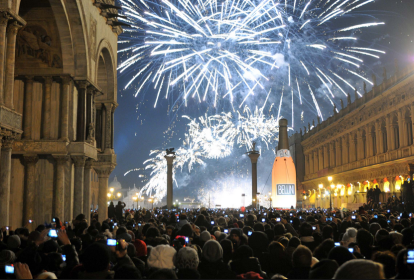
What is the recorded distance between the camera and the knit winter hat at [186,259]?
646 centimetres

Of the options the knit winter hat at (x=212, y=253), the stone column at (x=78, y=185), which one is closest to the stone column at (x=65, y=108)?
the stone column at (x=78, y=185)

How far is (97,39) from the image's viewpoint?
27078 mm

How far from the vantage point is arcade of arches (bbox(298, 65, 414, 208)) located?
43375mm

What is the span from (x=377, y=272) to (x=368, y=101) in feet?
168

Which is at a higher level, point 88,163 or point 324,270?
point 88,163

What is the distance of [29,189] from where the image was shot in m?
22.9

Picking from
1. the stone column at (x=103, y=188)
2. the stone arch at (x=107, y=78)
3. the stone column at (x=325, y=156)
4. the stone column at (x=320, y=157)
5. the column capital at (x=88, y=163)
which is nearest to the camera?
the column capital at (x=88, y=163)

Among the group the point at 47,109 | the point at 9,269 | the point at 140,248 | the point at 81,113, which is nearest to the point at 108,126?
the point at 81,113

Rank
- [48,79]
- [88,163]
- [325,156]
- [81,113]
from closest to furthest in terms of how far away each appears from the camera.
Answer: [48,79] < [81,113] < [88,163] < [325,156]

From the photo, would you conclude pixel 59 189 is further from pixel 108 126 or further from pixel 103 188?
pixel 108 126

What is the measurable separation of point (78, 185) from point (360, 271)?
2184 centimetres

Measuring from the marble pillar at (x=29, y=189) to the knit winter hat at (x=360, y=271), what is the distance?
2115 cm

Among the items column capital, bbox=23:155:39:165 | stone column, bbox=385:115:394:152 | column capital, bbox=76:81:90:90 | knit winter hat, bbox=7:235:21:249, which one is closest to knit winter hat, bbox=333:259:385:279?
knit winter hat, bbox=7:235:21:249

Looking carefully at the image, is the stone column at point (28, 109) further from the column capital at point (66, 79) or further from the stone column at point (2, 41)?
the stone column at point (2, 41)
